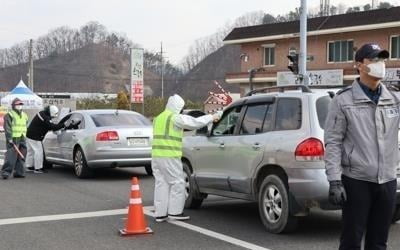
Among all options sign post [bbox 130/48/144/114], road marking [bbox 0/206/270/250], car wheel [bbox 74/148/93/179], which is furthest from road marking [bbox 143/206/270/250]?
sign post [bbox 130/48/144/114]

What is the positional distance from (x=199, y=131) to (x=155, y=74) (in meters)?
113

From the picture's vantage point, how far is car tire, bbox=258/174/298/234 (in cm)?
Answer: 725

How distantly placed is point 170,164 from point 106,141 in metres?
5.20

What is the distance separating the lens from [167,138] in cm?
846

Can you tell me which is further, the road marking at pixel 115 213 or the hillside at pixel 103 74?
the hillside at pixel 103 74

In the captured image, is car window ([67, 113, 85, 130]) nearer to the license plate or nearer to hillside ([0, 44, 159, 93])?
the license plate

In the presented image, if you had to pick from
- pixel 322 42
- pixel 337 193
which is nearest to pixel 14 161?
pixel 337 193

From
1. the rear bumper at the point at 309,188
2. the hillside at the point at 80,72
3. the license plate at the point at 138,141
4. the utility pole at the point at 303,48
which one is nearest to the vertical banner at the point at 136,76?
the utility pole at the point at 303,48

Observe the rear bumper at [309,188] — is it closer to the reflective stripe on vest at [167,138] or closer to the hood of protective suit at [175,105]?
the reflective stripe on vest at [167,138]

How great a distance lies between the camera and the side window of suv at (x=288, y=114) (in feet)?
24.1

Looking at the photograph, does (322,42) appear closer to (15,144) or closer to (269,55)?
(269,55)

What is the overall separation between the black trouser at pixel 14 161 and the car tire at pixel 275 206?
7.85m

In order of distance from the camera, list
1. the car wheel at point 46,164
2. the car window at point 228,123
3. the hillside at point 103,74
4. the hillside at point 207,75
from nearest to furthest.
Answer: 1. the car window at point 228,123
2. the car wheel at point 46,164
3. the hillside at point 207,75
4. the hillside at point 103,74

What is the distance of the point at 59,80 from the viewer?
11338 cm
